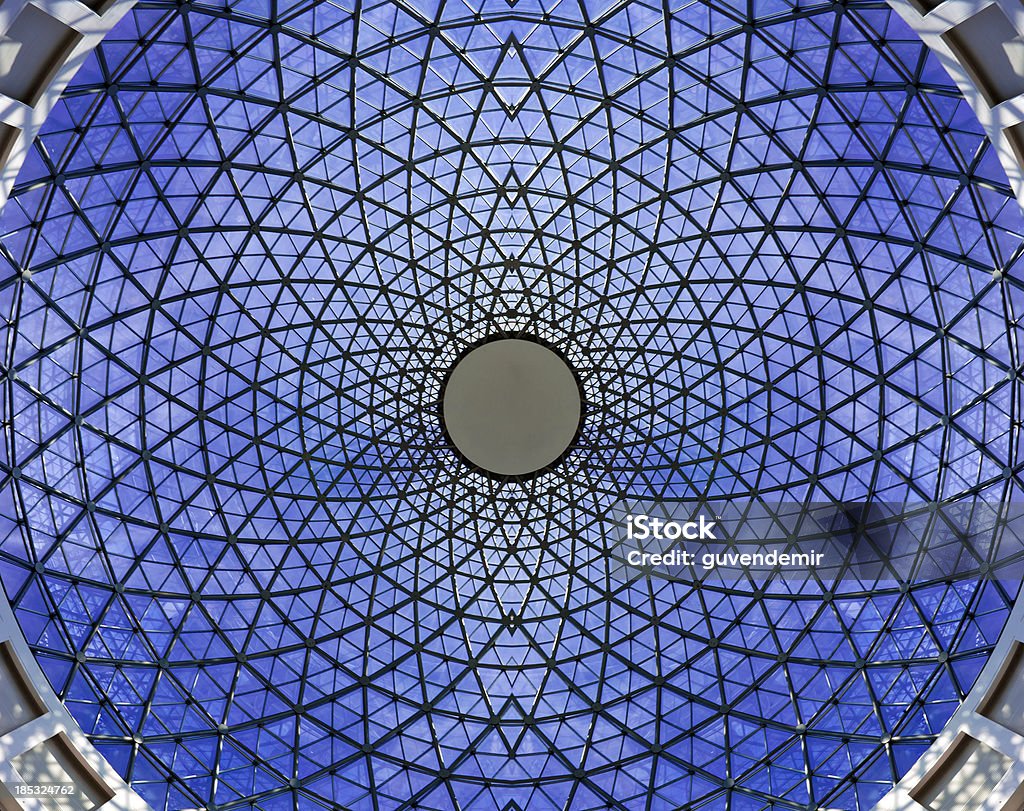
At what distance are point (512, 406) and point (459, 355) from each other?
3.30 m

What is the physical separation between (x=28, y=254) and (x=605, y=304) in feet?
68.3

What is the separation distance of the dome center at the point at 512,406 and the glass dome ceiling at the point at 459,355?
81cm

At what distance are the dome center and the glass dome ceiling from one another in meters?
0.81

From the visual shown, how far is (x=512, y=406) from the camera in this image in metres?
38.2

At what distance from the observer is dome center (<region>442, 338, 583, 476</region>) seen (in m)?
37.2

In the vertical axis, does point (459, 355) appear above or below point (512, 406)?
Answer: above

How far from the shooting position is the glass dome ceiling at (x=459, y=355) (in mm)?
28391

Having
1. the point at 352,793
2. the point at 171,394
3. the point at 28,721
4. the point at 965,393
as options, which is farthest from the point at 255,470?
the point at 965,393

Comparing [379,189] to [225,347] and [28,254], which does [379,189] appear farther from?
[28,254]

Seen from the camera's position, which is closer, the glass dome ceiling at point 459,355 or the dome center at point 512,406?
the glass dome ceiling at point 459,355

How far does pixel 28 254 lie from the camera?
90.6 feet

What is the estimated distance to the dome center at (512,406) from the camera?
3722 centimetres

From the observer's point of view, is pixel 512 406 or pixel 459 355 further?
pixel 512 406

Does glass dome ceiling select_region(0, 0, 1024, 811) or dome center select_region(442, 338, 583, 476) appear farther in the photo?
dome center select_region(442, 338, 583, 476)
